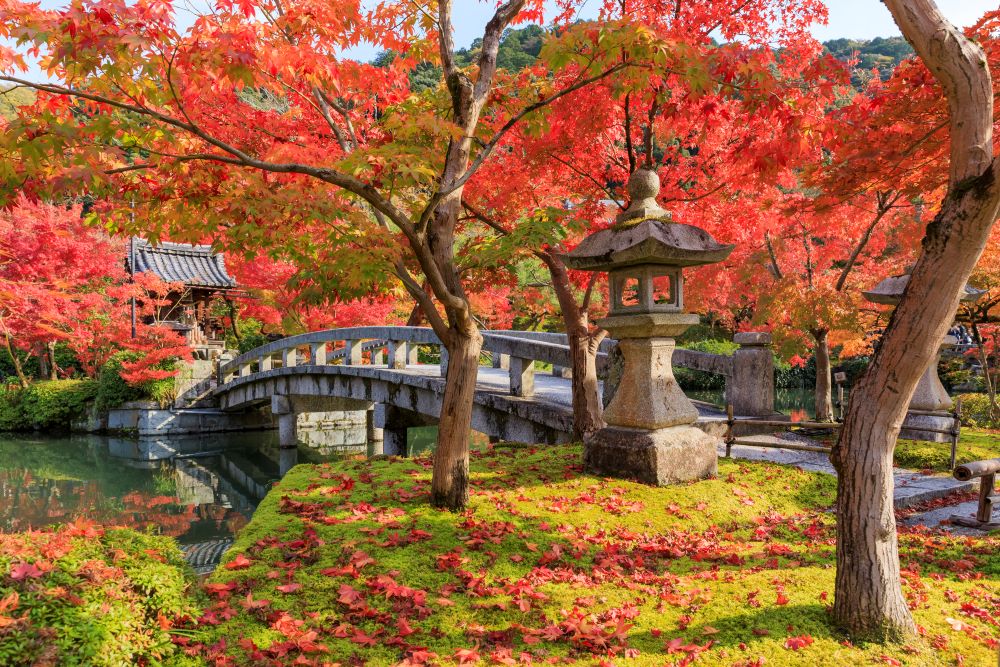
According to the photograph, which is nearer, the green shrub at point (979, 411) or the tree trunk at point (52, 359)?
the green shrub at point (979, 411)

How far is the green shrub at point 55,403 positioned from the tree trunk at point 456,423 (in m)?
21.2

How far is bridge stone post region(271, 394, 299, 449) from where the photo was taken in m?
19.2

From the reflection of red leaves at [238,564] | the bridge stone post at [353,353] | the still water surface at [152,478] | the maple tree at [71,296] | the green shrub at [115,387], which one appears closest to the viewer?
the reflection of red leaves at [238,564]

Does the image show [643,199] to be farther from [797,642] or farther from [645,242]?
[797,642]

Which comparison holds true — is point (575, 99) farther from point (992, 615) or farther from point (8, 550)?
point (8, 550)

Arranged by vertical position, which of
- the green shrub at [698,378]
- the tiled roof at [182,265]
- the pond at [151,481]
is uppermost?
the tiled roof at [182,265]

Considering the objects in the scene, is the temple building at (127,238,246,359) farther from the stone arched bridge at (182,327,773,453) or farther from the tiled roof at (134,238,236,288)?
the stone arched bridge at (182,327,773,453)

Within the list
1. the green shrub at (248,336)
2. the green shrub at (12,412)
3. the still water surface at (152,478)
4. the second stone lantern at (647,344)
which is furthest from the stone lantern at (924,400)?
the green shrub at (12,412)

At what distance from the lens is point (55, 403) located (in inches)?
837

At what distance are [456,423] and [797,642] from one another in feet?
9.76

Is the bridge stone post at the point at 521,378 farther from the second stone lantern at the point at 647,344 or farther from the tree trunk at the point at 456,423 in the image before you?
the tree trunk at the point at 456,423

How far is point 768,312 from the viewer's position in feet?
39.5

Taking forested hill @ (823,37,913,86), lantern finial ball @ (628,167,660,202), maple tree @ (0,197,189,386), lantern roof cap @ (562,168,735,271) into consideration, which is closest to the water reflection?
maple tree @ (0,197,189,386)

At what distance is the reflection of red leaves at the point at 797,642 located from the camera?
3.28 m
